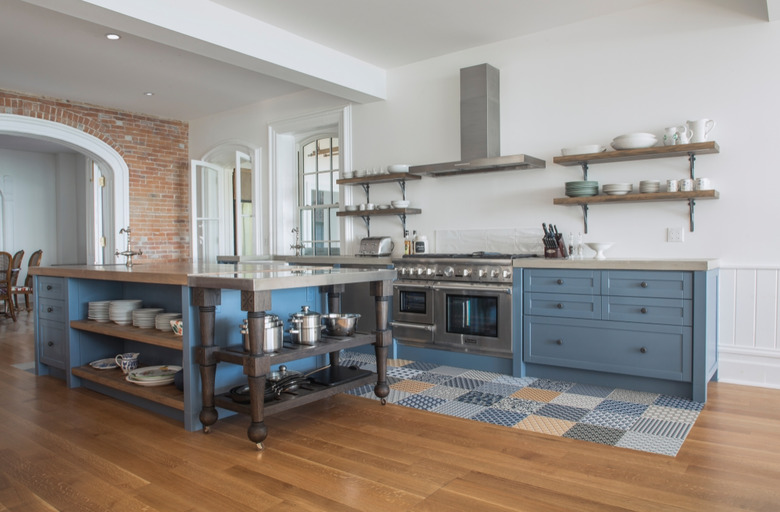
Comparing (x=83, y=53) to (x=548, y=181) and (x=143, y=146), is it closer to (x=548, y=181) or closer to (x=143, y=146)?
(x=143, y=146)

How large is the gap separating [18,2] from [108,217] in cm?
356

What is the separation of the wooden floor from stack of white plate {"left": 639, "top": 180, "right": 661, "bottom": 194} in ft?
4.83

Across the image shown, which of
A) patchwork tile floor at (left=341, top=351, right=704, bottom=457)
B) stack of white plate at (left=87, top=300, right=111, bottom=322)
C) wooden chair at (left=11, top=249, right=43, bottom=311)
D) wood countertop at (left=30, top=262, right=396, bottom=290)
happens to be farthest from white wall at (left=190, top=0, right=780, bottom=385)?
wooden chair at (left=11, top=249, right=43, bottom=311)

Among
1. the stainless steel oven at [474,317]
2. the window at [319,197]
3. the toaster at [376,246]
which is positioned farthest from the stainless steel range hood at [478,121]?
the window at [319,197]

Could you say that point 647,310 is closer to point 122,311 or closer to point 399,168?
point 399,168

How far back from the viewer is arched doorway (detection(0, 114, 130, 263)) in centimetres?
629

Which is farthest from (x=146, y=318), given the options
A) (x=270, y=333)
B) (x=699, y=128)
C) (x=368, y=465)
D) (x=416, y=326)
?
(x=699, y=128)

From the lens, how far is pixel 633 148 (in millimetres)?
3906

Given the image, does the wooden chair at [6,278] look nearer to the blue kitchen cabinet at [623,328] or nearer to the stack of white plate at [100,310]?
the stack of white plate at [100,310]

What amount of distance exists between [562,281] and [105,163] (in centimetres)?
572

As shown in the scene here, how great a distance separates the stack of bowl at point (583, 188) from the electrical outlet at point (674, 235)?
0.57 meters

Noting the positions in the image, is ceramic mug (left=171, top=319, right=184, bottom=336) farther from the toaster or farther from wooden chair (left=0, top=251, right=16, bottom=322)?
wooden chair (left=0, top=251, right=16, bottom=322)

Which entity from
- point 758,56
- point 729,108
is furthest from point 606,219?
point 758,56

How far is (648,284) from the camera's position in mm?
3539
